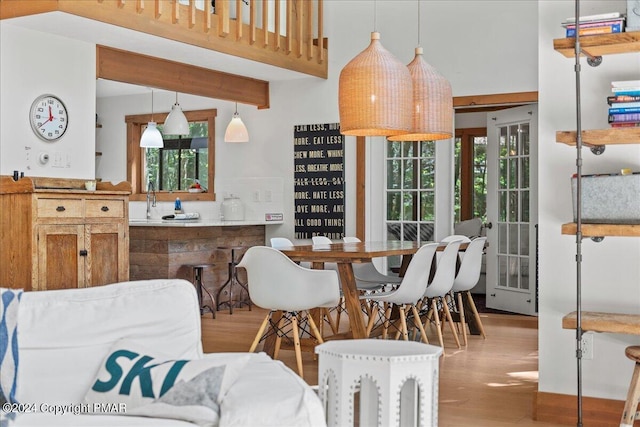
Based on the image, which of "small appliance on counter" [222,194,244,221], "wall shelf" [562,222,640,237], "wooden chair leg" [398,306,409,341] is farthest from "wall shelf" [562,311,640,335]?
"small appliance on counter" [222,194,244,221]

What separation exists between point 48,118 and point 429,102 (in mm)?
2875

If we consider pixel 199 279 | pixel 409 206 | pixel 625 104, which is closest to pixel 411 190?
pixel 409 206

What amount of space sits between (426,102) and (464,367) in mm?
1771

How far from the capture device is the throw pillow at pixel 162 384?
2084mm

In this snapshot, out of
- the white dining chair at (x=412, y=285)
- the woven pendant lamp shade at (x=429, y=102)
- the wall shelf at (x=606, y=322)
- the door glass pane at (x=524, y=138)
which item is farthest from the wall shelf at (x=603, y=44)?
the door glass pane at (x=524, y=138)

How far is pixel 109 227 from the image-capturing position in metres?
5.96

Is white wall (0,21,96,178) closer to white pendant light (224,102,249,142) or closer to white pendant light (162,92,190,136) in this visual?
white pendant light (162,92,190,136)

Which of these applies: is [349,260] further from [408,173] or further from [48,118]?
[408,173]

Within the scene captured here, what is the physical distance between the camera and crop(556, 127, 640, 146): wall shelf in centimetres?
358

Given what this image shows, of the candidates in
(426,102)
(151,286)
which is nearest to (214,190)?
(426,102)

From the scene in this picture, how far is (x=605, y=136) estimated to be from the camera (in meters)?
3.62

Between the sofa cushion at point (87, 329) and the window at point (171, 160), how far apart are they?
6850 millimetres

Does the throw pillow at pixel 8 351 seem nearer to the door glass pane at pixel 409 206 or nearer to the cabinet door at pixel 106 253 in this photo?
the cabinet door at pixel 106 253

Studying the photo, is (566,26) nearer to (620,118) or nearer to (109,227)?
(620,118)
